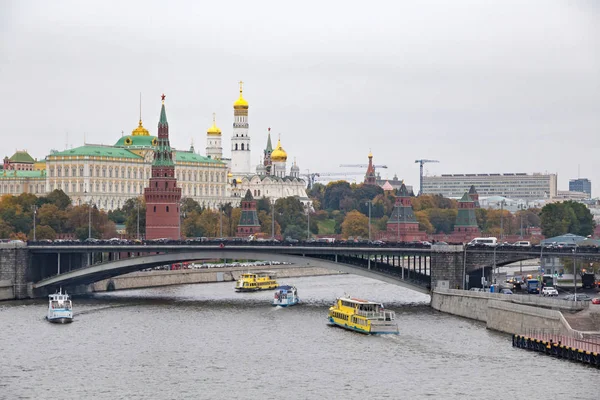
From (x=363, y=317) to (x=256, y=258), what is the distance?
2647 cm

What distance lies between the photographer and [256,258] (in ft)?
383

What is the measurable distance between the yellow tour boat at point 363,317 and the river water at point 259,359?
0.81 meters

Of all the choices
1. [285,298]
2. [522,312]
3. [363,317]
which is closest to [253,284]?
[285,298]

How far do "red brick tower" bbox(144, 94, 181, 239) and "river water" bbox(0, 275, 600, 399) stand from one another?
6458 centimetres

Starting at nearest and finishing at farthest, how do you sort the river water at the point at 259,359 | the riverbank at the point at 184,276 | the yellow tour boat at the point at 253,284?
the river water at the point at 259,359, the yellow tour boat at the point at 253,284, the riverbank at the point at 184,276

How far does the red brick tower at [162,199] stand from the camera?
571ft

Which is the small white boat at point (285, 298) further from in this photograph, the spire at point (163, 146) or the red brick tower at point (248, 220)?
the red brick tower at point (248, 220)

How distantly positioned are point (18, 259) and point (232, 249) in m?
17.7

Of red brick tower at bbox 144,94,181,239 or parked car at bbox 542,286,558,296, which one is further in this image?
red brick tower at bbox 144,94,181,239

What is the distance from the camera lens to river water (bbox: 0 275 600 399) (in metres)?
69.4

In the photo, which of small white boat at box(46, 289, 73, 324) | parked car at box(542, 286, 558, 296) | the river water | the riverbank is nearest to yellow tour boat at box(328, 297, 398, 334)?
the river water

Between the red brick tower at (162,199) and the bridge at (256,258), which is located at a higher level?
the red brick tower at (162,199)

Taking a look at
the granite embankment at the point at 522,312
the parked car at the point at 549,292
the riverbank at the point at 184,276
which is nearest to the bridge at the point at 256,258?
the parked car at the point at 549,292

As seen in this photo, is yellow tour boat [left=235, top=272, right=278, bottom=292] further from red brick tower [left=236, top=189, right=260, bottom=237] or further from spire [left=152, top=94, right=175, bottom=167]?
red brick tower [left=236, top=189, right=260, bottom=237]
